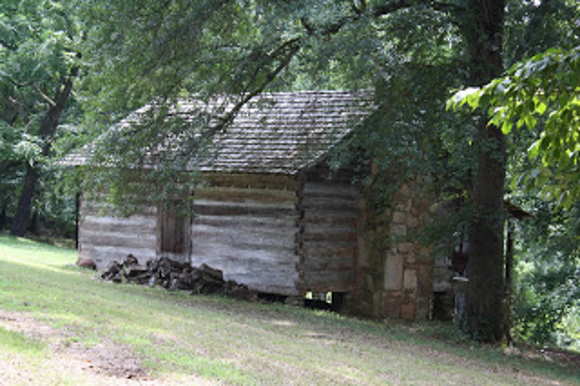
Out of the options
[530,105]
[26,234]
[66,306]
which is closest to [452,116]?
[66,306]

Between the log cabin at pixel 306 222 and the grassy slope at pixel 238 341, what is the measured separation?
3.90 ft

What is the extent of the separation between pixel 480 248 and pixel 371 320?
3467 millimetres

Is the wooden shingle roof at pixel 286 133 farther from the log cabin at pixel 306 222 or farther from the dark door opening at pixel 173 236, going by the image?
the dark door opening at pixel 173 236

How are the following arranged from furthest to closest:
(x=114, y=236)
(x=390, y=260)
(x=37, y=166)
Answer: (x=37, y=166) < (x=114, y=236) < (x=390, y=260)

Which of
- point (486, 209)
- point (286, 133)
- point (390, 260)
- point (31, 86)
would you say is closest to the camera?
point (486, 209)

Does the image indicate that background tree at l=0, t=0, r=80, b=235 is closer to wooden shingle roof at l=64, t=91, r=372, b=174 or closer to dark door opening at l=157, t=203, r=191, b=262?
dark door opening at l=157, t=203, r=191, b=262

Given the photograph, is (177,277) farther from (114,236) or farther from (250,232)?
(114,236)

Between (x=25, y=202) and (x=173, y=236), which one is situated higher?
(x=25, y=202)

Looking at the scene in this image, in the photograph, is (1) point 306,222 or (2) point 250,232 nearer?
(1) point 306,222

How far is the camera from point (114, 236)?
21438mm

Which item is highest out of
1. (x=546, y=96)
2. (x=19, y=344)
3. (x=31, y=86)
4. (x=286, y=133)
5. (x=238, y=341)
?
(x=31, y=86)

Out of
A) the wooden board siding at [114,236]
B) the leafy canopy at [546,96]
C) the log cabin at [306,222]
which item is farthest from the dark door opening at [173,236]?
the leafy canopy at [546,96]

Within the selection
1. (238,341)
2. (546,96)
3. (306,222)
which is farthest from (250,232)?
(546,96)

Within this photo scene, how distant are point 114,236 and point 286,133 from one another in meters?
5.94
